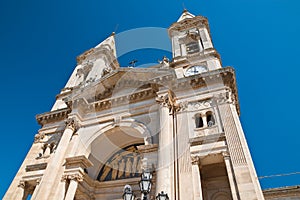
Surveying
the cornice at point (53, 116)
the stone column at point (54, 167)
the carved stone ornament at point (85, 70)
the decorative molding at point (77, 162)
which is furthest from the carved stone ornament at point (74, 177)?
the carved stone ornament at point (85, 70)

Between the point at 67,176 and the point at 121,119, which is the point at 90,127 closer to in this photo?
the point at 121,119

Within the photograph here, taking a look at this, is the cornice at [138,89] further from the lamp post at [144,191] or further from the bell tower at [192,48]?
the lamp post at [144,191]

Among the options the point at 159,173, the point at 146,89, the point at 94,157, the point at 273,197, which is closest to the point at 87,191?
the point at 94,157

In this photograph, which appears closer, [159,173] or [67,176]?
[159,173]

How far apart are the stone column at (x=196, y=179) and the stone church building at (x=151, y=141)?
0.14 ft

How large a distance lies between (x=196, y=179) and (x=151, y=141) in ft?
12.1

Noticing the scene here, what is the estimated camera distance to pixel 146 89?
1582 cm

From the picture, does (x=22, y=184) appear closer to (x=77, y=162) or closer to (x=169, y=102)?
(x=77, y=162)

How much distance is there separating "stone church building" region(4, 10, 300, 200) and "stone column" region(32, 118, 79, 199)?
52mm

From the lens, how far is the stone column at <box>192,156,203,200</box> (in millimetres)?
9523

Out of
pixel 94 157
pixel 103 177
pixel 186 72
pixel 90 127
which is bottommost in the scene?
pixel 103 177

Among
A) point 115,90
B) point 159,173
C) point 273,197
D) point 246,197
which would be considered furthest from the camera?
point 115,90

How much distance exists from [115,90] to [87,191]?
303 inches

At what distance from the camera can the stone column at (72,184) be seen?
461 inches
